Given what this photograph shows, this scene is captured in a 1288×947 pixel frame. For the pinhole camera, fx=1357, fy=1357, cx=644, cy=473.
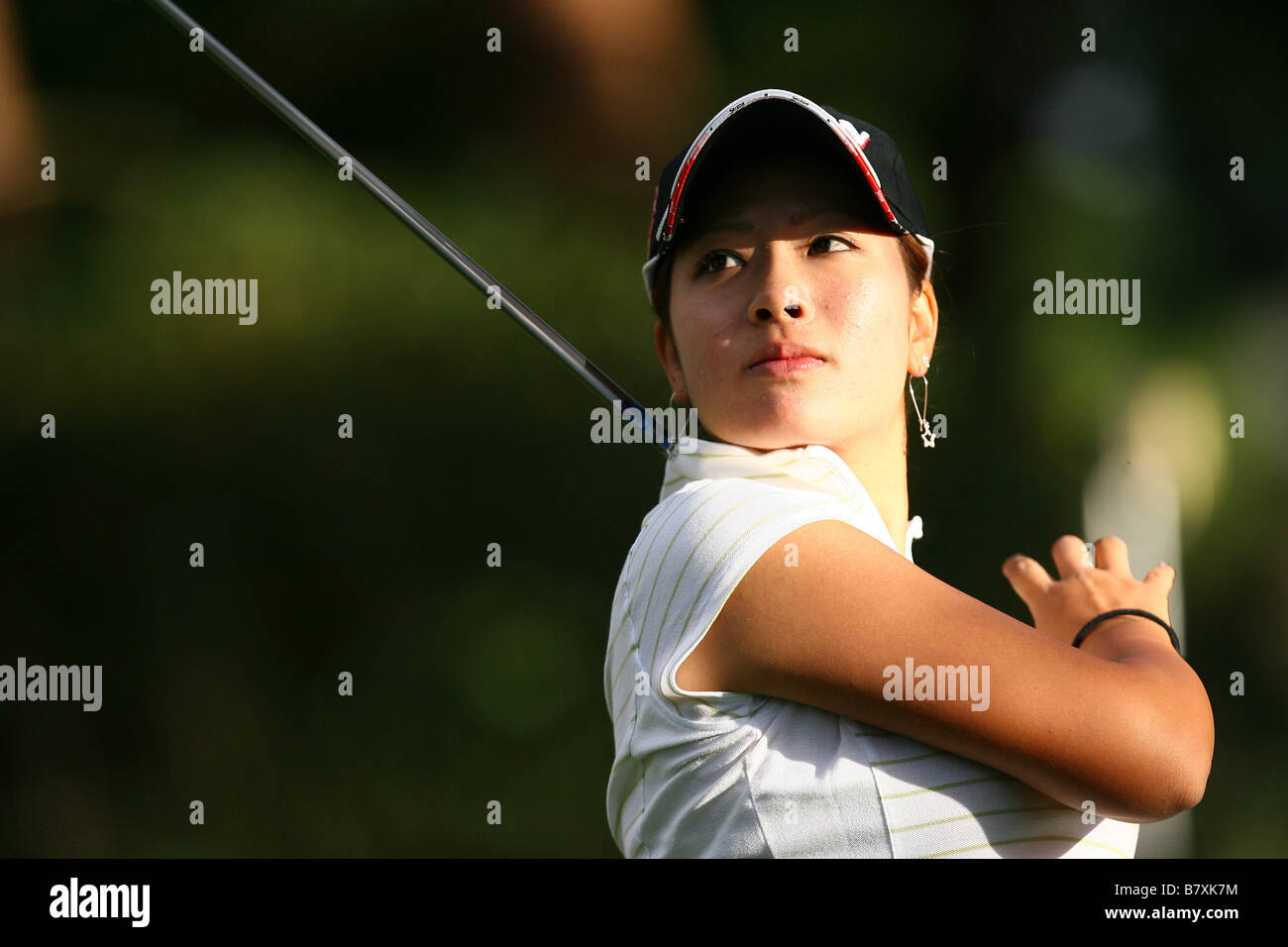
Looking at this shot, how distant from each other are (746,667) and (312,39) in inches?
145

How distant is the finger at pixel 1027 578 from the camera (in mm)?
1361

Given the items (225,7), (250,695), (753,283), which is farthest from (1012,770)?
(225,7)

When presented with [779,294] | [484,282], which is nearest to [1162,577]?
[779,294]

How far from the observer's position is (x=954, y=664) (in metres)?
1.04

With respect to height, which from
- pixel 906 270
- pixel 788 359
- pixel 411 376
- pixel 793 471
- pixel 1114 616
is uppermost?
pixel 411 376

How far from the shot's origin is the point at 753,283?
126 cm

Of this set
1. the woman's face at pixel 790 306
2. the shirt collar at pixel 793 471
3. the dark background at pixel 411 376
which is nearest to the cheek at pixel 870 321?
the woman's face at pixel 790 306

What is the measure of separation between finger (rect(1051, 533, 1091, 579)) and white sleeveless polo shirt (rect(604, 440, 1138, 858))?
27cm

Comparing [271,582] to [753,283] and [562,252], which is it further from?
[753,283]

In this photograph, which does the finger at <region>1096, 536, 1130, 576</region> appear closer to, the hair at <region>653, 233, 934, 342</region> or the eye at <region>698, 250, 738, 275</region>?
the hair at <region>653, 233, 934, 342</region>

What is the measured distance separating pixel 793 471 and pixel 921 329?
0.35 m

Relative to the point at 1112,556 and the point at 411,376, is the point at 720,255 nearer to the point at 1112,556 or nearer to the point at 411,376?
the point at 1112,556

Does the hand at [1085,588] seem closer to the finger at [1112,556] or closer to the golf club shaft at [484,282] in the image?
the finger at [1112,556]

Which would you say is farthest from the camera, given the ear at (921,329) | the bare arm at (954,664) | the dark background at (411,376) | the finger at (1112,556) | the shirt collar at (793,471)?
the dark background at (411,376)
